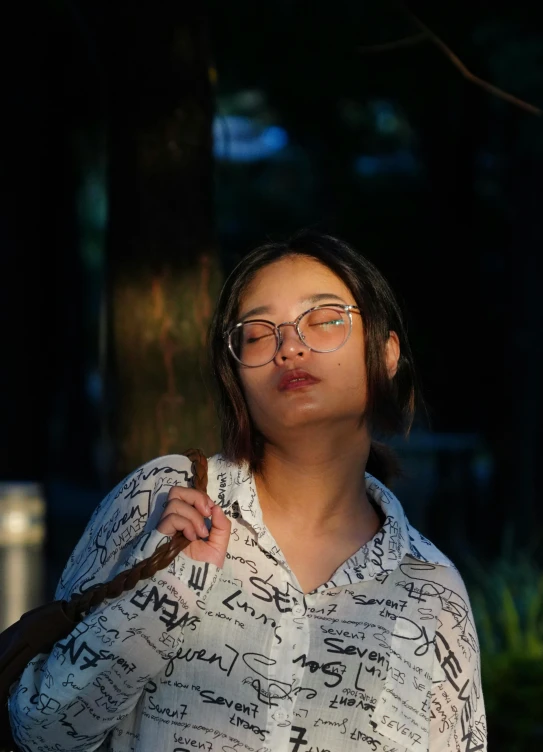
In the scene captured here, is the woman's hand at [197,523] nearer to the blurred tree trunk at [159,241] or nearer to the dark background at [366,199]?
the dark background at [366,199]

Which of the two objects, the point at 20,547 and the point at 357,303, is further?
the point at 20,547

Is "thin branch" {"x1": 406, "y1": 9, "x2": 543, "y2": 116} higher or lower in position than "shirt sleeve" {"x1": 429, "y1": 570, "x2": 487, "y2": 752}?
higher

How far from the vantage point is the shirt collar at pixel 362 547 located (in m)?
2.24

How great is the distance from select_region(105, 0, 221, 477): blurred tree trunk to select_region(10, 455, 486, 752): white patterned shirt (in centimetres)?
154

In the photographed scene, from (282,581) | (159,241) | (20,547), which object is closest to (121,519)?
(282,581)

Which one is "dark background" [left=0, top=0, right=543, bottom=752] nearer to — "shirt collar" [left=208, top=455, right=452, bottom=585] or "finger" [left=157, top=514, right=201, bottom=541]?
"shirt collar" [left=208, top=455, right=452, bottom=585]

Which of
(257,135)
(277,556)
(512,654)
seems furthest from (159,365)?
(257,135)

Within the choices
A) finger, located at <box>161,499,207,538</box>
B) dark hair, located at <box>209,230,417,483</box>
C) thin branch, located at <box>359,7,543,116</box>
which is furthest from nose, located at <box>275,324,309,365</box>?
thin branch, located at <box>359,7,543,116</box>

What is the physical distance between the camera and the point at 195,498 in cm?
209

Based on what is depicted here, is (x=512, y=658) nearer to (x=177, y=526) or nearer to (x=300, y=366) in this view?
(x=300, y=366)

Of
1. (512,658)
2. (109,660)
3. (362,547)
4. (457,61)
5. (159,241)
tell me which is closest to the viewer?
(109,660)

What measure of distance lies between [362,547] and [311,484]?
16cm

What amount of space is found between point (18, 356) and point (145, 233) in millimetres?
3880

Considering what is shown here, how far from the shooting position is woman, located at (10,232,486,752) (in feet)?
6.78
